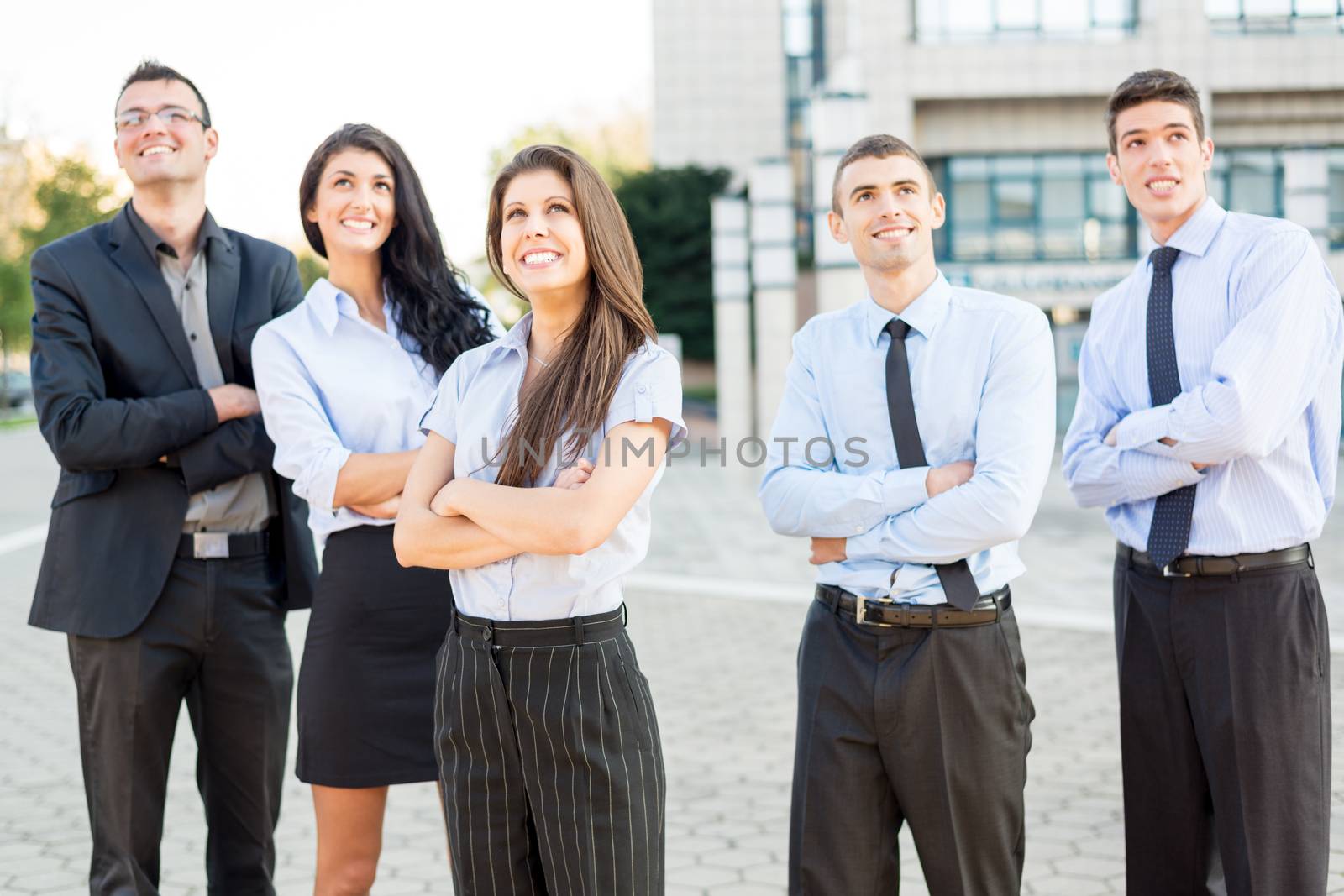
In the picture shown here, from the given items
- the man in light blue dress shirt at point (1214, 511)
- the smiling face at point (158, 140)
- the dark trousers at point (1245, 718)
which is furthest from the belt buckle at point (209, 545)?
the dark trousers at point (1245, 718)

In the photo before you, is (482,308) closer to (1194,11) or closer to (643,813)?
(643,813)

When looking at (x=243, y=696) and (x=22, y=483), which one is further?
(x=22, y=483)

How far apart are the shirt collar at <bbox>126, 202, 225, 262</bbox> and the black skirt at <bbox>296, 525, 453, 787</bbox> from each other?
1.10 meters

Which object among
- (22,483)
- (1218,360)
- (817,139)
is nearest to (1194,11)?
(817,139)

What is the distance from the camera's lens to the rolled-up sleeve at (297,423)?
3369 mm

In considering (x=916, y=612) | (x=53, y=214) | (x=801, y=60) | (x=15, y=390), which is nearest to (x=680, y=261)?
(x=801, y=60)

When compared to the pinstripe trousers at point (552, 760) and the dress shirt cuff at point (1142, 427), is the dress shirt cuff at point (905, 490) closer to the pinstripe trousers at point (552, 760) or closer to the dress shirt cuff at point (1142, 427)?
the dress shirt cuff at point (1142, 427)

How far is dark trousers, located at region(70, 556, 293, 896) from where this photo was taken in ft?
12.1

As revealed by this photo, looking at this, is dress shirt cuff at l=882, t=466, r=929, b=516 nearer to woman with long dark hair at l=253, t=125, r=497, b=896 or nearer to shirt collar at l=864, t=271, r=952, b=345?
shirt collar at l=864, t=271, r=952, b=345

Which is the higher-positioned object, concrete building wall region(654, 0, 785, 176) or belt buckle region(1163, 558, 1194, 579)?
concrete building wall region(654, 0, 785, 176)

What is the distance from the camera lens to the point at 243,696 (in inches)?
150

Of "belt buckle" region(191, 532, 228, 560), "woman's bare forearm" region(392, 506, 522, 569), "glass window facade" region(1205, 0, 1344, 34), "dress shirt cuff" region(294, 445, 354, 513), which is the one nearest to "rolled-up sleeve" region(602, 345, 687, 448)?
"woman's bare forearm" region(392, 506, 522, 569)

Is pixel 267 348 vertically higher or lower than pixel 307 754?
higher

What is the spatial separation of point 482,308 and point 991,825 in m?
2.07
